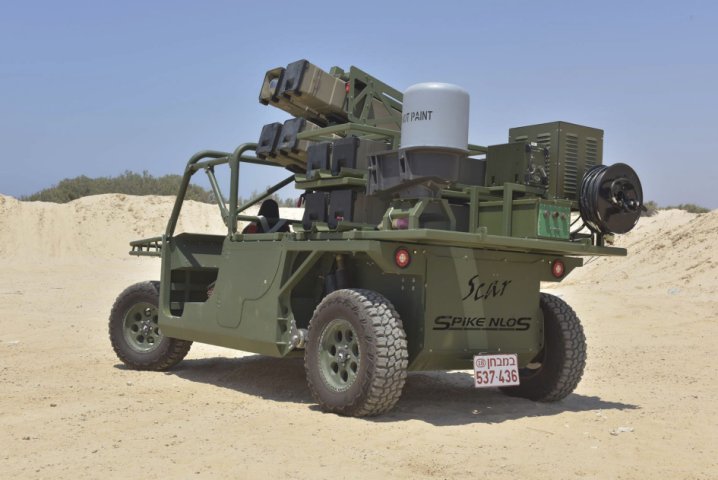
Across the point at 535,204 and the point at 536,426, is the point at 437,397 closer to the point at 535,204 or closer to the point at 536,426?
the point at 536,426

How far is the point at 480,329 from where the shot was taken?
6.37 m

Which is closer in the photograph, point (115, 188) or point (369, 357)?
point (369, 357)

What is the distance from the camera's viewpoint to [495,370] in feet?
20.4

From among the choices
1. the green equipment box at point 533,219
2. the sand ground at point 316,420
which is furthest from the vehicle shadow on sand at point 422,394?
the green equipment box at point 533,219

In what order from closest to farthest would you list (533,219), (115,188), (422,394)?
(533,219)
(422,394)
(115,188)

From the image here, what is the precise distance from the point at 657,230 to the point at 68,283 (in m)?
18.4

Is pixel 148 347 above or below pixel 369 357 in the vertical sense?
below

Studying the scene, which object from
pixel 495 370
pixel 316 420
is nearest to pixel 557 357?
pixel 495 370

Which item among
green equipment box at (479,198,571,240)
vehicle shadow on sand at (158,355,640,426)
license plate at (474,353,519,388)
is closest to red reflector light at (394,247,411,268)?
green equipment box at (479,198,571,240)

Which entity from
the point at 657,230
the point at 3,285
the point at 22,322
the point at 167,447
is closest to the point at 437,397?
the point at 167,447

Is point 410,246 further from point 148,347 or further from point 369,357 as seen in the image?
point 148,347

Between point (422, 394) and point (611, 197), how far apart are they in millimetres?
2303

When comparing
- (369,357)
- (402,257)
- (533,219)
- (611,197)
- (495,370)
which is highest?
(611,197)

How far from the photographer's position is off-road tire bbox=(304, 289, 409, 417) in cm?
562
